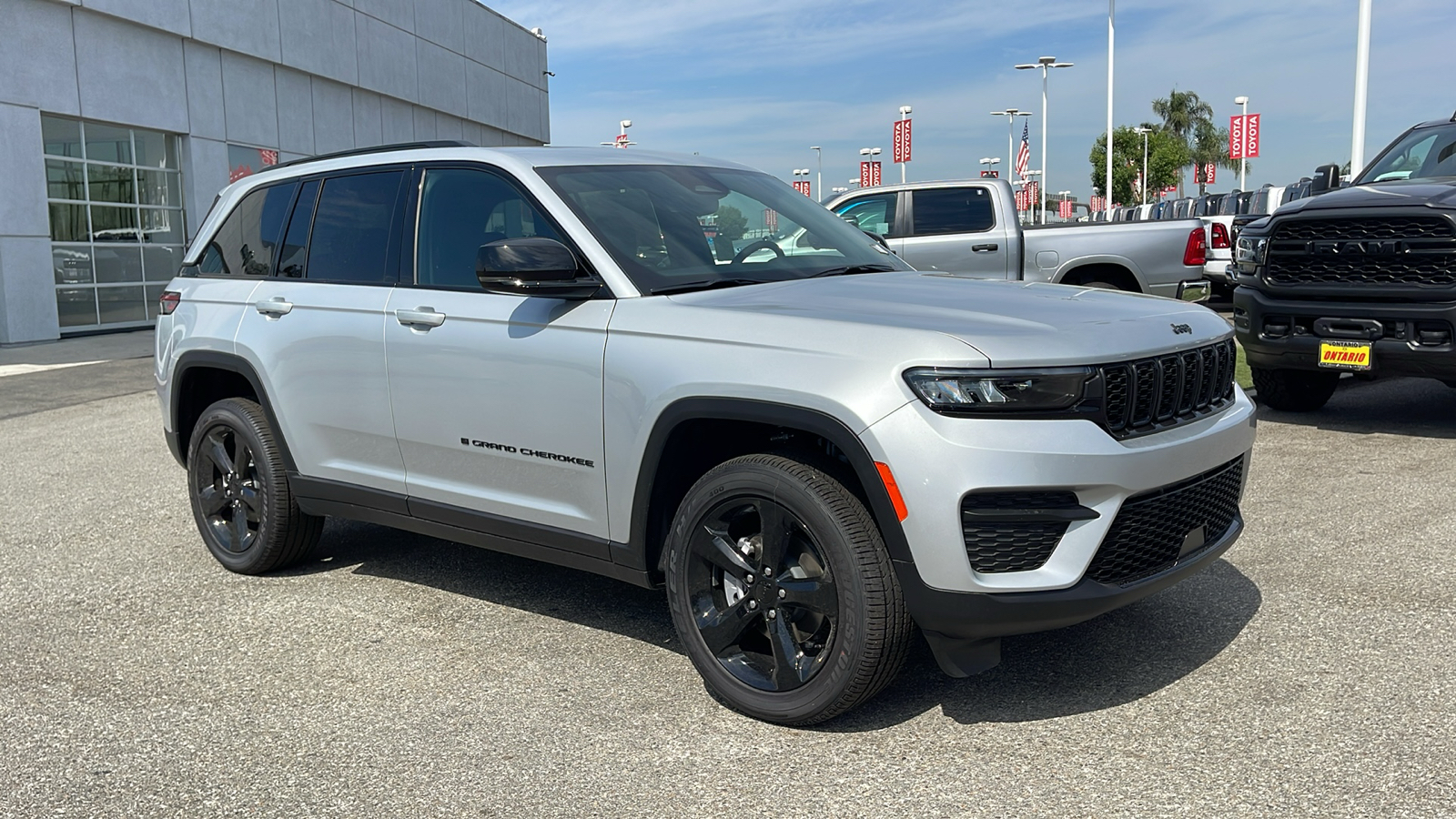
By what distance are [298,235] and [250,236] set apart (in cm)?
42

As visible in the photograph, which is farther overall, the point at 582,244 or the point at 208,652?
the point at 208,652

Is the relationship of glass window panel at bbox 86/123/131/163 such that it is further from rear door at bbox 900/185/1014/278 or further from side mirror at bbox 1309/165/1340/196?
side mirror at bbox 1309/165/1340/196

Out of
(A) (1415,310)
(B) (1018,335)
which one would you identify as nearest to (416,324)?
(B) (1018,335)

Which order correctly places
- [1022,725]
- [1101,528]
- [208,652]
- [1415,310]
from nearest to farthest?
[1101,528] < [1022,725] < [208,652] < [1415,310]

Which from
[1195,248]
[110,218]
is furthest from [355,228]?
[110,218]

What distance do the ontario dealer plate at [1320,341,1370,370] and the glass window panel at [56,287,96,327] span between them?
18.5 meters

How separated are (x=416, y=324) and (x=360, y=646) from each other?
1216mm

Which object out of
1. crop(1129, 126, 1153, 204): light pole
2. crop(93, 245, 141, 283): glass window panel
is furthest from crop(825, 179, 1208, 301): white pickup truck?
crop(1129, 126, 1153, 204): light pole

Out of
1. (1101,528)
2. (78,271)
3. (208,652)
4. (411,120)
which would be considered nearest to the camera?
(1101,528)

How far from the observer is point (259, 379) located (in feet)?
17.3

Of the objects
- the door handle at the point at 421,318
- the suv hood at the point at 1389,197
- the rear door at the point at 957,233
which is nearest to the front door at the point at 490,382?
the door handle at the point at 421,318

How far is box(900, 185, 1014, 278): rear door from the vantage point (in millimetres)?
12531

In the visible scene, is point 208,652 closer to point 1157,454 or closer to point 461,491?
point 461,491

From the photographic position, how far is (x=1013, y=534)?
333 centimetres
